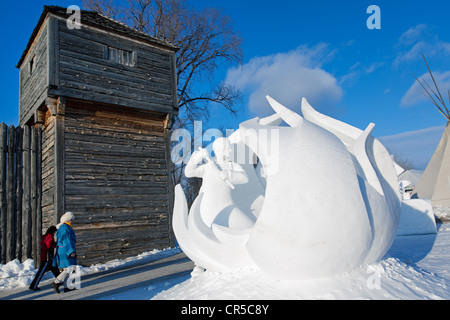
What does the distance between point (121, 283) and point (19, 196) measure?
4633 mm

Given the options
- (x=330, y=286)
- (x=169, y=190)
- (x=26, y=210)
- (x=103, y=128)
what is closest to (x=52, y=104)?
(x=103, y=128)

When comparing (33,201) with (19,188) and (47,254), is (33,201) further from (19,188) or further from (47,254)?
(47,254)

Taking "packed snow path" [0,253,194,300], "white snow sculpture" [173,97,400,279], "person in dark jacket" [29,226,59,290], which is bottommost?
"packed snow path" [0,253,194,300]

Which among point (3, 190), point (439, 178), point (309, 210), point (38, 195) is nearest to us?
→ point (309, 210)

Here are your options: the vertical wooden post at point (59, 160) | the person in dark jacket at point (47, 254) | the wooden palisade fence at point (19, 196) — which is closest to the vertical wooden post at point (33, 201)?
the wooden palisade fence at point (19, 196)

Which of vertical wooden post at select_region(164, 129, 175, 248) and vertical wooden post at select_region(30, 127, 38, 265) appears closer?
vertical wooden post at select_region(30, 127, 38, 265)

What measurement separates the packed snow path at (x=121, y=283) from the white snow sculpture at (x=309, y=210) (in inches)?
67.9

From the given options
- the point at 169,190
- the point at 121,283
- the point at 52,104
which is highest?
the point at 52,104

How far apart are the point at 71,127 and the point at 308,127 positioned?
27.2 feet

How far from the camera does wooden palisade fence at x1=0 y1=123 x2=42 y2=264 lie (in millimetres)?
8875

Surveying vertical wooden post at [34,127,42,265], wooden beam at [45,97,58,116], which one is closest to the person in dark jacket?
vertical wooden post at [34,127,42,265]

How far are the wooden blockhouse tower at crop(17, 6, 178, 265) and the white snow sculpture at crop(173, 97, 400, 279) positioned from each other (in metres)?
6.20

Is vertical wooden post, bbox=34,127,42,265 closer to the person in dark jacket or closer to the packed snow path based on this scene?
the packed snow path

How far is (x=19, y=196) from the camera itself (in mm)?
9180
